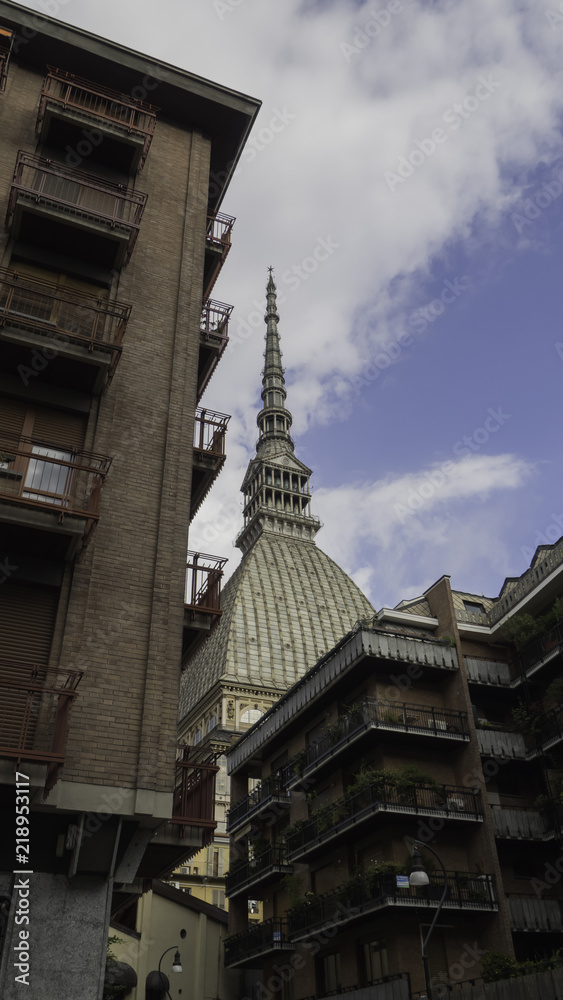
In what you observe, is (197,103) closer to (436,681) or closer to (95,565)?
(95,565)

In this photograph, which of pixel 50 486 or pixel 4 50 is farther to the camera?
pixel 4 50

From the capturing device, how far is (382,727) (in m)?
34.8

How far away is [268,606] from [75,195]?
381ft

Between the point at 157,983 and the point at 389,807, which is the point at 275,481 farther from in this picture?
the point at 389,807

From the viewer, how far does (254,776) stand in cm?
5038

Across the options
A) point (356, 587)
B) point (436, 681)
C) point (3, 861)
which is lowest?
point (3, 861)

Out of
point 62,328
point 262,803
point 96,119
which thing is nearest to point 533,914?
point 262,803

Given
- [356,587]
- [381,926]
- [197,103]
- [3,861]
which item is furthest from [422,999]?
[356,587]

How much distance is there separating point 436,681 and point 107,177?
2560cm

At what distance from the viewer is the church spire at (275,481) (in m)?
155

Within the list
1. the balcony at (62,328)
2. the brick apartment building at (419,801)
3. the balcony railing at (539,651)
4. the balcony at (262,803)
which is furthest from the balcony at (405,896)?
the balcony at (62,328)

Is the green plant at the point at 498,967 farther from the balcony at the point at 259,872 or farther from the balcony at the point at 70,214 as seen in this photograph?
the balcony at the point at 70,214

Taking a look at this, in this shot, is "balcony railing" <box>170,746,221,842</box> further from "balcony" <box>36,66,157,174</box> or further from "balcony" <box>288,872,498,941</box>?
→ "balcony" <box>36,66,157,174</box>

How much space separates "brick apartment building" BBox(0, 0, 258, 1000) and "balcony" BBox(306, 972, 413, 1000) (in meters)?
13.3
